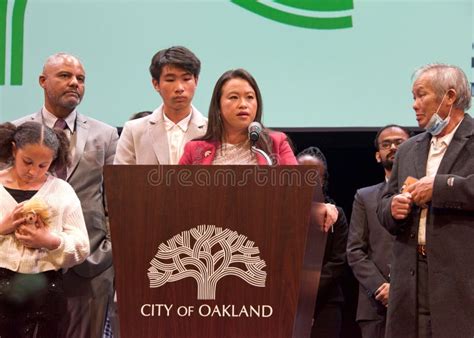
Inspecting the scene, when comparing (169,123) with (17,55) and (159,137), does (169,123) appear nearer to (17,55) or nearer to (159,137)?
(159,137)

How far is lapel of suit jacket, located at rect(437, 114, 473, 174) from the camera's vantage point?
3277 millimetres

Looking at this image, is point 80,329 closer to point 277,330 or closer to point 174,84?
point 174,84

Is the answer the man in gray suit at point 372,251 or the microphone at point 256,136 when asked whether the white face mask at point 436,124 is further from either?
the man in gray suit at point 372,251

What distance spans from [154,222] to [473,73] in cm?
282

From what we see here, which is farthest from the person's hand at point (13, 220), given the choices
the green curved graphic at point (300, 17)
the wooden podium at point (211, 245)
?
the green curved graphic at point (300, 17)

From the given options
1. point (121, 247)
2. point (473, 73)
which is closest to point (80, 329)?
point (121, 247)

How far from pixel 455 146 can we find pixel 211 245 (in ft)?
4.25

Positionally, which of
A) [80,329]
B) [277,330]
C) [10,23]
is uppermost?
[10,23]

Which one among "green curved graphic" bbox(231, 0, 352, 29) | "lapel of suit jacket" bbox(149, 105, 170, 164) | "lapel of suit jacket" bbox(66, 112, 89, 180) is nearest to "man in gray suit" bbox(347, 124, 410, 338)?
"green curved graphic" bbox(231, 0, 352, 29)

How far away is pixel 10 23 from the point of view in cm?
485

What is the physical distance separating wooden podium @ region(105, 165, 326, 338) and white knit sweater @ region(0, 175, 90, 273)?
102 centimetres

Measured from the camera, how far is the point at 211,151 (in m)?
3.09

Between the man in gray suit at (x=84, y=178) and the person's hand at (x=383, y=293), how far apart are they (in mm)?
1323

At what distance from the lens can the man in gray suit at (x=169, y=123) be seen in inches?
149
